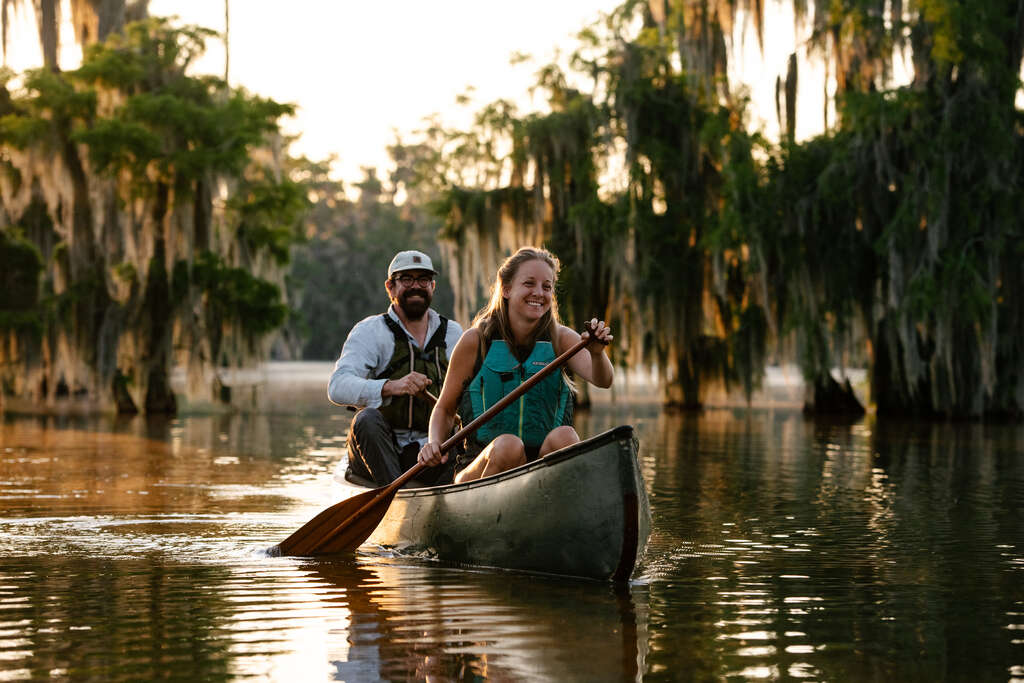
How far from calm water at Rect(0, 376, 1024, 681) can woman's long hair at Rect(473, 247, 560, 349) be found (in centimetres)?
119

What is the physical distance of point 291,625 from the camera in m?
6.06

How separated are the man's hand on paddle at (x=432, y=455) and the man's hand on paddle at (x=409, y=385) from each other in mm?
715

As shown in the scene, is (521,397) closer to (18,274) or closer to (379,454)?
(379,454)

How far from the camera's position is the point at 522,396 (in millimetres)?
7656

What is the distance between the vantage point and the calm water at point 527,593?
536 centimetres

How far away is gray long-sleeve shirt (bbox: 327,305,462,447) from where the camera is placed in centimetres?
877

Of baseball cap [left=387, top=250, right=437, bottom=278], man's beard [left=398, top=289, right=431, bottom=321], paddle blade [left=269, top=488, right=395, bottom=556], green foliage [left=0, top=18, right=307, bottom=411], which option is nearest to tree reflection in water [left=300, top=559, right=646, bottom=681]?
paddle blade [left=269, top=488, right=395, bottom=556]

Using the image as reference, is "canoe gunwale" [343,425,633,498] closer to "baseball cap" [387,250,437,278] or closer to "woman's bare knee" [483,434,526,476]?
"woman's bare knee" [483,434,526,476]

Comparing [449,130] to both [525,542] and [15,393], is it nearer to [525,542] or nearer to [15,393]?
[15,393]

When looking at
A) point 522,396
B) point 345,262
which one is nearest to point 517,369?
point 522,396

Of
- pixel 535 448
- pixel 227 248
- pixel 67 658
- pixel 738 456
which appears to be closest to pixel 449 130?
pixel 227 248

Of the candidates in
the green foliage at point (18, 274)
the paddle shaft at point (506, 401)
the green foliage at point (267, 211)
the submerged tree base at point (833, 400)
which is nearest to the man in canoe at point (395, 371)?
the paddle shaft at point (506, 401)

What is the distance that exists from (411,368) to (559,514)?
2.16 metres

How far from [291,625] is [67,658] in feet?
3.17
